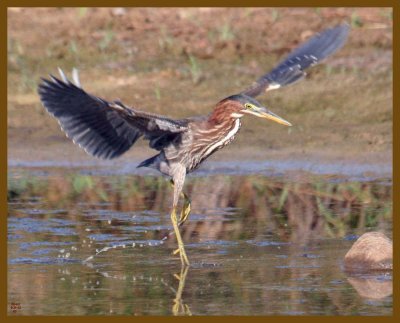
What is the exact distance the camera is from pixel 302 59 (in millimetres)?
11453

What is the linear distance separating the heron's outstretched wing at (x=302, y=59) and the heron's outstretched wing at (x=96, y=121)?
1.20 m

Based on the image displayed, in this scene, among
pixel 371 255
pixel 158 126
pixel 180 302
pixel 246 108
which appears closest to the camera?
pixel 180 302

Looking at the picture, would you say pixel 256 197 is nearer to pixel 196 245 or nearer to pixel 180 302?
pixel 196 245

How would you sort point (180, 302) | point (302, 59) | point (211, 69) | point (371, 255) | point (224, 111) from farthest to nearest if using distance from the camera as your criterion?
point (211, 69), point (302, 59), point (224, 111), point (371, 255), point (180, 302)

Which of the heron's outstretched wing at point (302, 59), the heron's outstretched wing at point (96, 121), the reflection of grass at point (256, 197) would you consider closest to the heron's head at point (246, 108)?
the heron's outstretched wing at point (96, 121)

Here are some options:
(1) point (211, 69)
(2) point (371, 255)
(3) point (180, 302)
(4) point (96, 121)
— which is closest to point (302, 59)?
(4) point (96, 121)

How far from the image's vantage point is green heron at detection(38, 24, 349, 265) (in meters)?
9.39

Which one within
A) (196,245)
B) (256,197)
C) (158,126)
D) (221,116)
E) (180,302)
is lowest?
(180,302)

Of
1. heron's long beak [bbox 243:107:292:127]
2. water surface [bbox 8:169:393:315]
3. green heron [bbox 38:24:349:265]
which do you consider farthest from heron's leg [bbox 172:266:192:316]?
heron's long beak [bbox 243:107:292:127]

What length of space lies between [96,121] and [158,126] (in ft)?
1.72

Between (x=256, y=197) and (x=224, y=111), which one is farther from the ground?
(x=224, y=111)

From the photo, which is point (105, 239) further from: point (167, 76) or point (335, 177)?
point (167, 76)

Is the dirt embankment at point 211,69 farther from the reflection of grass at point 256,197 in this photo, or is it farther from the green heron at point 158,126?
the green heron at point 158,126

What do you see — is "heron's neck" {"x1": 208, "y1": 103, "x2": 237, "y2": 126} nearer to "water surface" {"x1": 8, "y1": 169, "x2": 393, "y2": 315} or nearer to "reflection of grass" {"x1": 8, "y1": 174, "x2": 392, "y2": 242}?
"water surface" {"x1": 8, "y1": 169, "x2": 393, "y2": 315}
